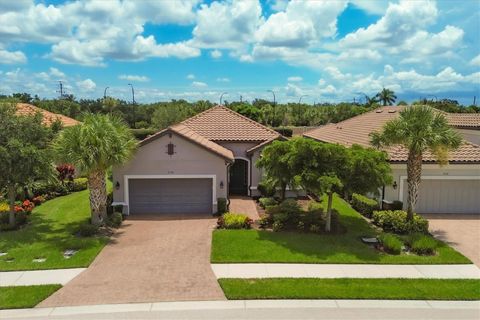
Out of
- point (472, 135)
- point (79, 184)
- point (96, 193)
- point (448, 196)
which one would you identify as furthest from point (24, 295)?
point (472, 135)

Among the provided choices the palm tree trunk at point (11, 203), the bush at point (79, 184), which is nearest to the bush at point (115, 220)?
the palm tree trunk at point (11, 203)

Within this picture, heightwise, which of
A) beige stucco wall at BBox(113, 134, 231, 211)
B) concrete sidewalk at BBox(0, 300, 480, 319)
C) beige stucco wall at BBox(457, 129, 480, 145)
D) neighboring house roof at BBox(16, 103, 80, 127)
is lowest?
concrete sidewalk at BBox(0, 300, 480, 319)

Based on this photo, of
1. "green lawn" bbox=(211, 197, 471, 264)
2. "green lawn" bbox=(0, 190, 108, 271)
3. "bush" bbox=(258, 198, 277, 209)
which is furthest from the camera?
"bush" bbox=(258, 198, 277, 209)

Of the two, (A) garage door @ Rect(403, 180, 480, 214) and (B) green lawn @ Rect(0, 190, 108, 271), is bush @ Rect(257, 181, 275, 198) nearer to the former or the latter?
(A) garage door @ Rect(403, 180, 480, 214)

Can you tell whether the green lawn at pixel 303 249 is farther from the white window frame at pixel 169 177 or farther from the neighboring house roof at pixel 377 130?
the neighboring house roof at pixel 377 130

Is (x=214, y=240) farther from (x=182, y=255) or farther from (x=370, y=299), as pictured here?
(x=370, y=299)

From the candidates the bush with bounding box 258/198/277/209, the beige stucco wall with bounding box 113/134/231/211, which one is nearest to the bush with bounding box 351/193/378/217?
the bush with bounding box 258/198/277/209

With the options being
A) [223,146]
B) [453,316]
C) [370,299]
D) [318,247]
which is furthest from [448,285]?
[223,146]

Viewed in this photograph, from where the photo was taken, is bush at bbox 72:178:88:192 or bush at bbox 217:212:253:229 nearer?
bush at bbox 217:212:253:229
